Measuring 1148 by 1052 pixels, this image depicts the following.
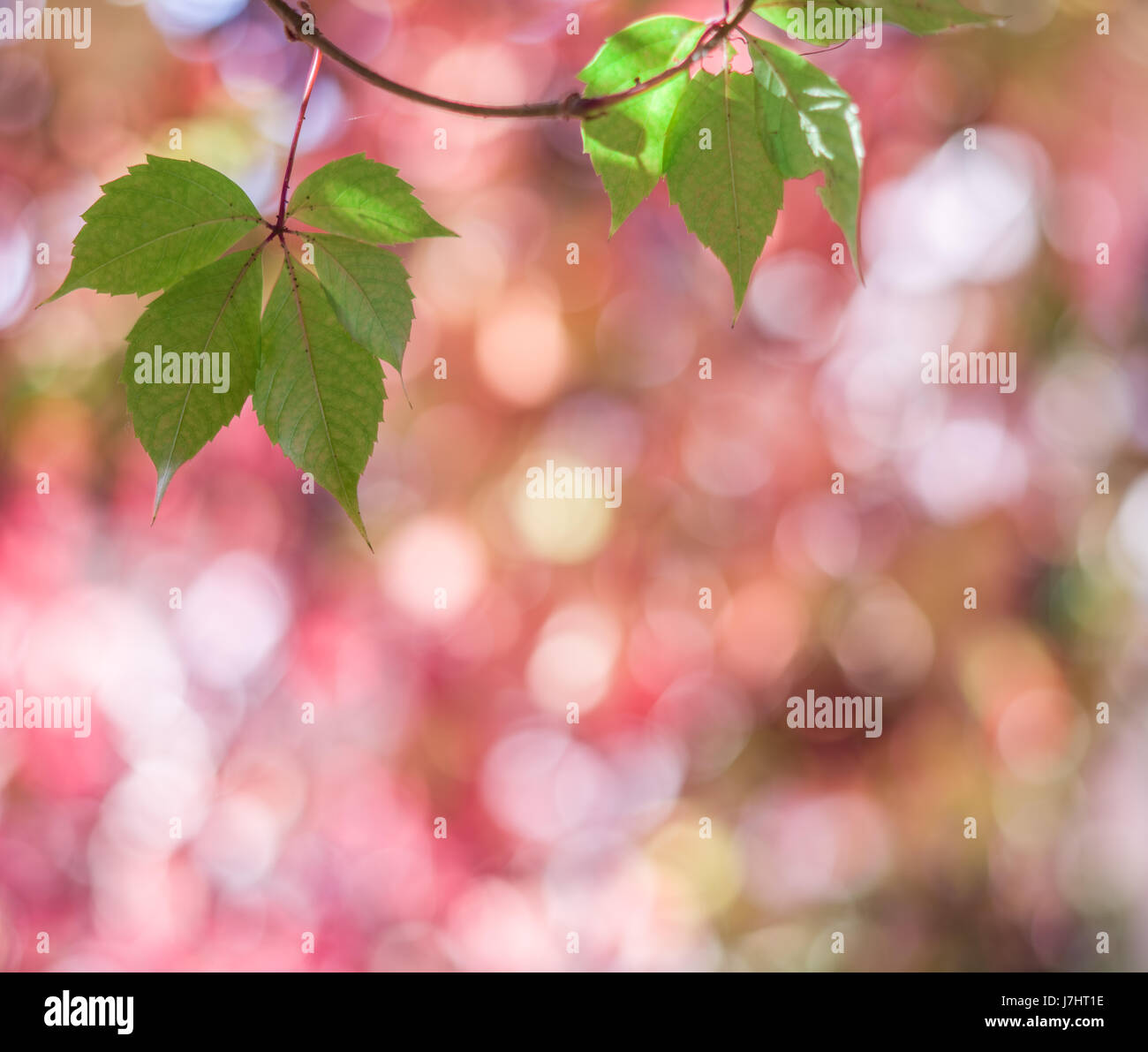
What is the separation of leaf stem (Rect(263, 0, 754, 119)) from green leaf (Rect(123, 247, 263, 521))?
6cm

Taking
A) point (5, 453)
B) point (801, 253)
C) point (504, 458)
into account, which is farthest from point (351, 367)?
point (5, 453)

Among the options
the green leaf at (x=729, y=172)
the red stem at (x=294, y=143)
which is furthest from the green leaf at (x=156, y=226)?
the green leaf at (x=729, y=172)

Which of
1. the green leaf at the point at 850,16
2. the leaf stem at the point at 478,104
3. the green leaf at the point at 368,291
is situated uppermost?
the green leaf at the point at 850,16

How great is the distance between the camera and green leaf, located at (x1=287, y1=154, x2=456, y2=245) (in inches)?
9.6

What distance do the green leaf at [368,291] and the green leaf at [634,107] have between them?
0.07 metres

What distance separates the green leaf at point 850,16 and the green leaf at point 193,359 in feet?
0.55

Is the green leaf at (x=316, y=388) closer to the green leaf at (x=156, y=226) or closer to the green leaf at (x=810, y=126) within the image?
the green leaf at (x=156, y=226)

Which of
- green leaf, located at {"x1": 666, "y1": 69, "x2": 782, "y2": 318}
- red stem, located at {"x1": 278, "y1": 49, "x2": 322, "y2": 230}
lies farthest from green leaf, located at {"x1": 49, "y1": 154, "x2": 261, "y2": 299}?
green leaf, located at {"x1": 666, "y1": 69, "x2": 782, "y2": 318}

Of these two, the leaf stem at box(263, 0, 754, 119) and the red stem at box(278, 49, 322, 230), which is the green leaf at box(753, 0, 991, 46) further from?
the red stem at box(278, 49, 322, 230)

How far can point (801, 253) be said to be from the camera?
1.25m

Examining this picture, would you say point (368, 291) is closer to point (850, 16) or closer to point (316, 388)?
point (316, 388)

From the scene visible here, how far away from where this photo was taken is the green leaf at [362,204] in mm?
244

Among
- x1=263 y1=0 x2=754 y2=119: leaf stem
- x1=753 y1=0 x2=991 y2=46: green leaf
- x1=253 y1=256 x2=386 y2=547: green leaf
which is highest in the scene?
x1=753 y1=0 x2=991 y2=46: green leaf

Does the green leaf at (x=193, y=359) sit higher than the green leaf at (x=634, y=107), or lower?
A: lower
